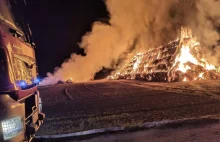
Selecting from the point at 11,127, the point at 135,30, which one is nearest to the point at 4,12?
the point at 11,127

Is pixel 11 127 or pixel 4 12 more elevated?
pixel 4 12

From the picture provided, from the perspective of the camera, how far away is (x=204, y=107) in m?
9.30

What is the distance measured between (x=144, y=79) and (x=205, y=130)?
2383cm

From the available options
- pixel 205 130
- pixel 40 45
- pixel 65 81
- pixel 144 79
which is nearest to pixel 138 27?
pixel 144 79

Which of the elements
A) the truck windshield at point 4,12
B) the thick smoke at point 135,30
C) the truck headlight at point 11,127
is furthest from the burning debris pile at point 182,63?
the truck headlight at point 11,127

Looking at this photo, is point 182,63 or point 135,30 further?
point 135,30

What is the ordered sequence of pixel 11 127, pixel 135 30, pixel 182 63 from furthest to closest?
pixel 135 30, pixel 182 63, pixel 11 127

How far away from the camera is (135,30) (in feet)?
113

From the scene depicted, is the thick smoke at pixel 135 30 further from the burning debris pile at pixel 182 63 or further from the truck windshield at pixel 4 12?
the truck windshield at pixel 4 12

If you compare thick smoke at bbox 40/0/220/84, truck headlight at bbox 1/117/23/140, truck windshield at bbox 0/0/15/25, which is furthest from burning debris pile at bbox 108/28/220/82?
truck headlight at bbox 1/117/23/140

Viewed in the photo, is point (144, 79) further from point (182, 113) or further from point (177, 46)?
point (182, 113)

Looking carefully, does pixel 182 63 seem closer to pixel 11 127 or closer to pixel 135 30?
pixel 135 30

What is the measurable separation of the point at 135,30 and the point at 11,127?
1244 inches

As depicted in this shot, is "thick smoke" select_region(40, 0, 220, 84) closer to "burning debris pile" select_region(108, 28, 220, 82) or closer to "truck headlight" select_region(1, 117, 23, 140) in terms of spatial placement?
"burning debris pile" select_region(108, 28, 220, 82)
